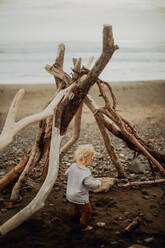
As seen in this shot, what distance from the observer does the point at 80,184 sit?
2.76m

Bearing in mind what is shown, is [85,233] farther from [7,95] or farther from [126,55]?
[126,55]

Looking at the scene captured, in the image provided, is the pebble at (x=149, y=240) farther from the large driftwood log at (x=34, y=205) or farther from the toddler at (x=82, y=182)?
the large driftwood log at (x=34, y=205)

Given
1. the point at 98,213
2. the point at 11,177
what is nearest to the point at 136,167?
the point at 98,213

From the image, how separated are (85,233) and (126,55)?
17.2 m

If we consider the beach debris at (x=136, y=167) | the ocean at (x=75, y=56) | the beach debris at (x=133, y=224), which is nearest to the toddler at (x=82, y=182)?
the beach debris at (x=133, y=224)

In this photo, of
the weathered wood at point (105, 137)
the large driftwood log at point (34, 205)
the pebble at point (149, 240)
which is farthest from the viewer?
the weathered wood at point (105, 137)

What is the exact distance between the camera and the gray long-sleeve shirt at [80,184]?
2752 millimetres

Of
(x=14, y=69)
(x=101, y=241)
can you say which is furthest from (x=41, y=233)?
(x=14, y=69)

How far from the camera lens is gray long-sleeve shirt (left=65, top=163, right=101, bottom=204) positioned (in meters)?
2.75

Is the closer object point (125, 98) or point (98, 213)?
point (98, 213)

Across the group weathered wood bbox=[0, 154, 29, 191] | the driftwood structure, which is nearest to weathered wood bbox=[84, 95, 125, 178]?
the driftwood structure

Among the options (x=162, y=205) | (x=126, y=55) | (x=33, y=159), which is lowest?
(x=162, y=205)

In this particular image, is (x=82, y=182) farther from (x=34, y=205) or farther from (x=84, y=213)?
(x=34, y=205)

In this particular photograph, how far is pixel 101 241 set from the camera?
2664 mm
